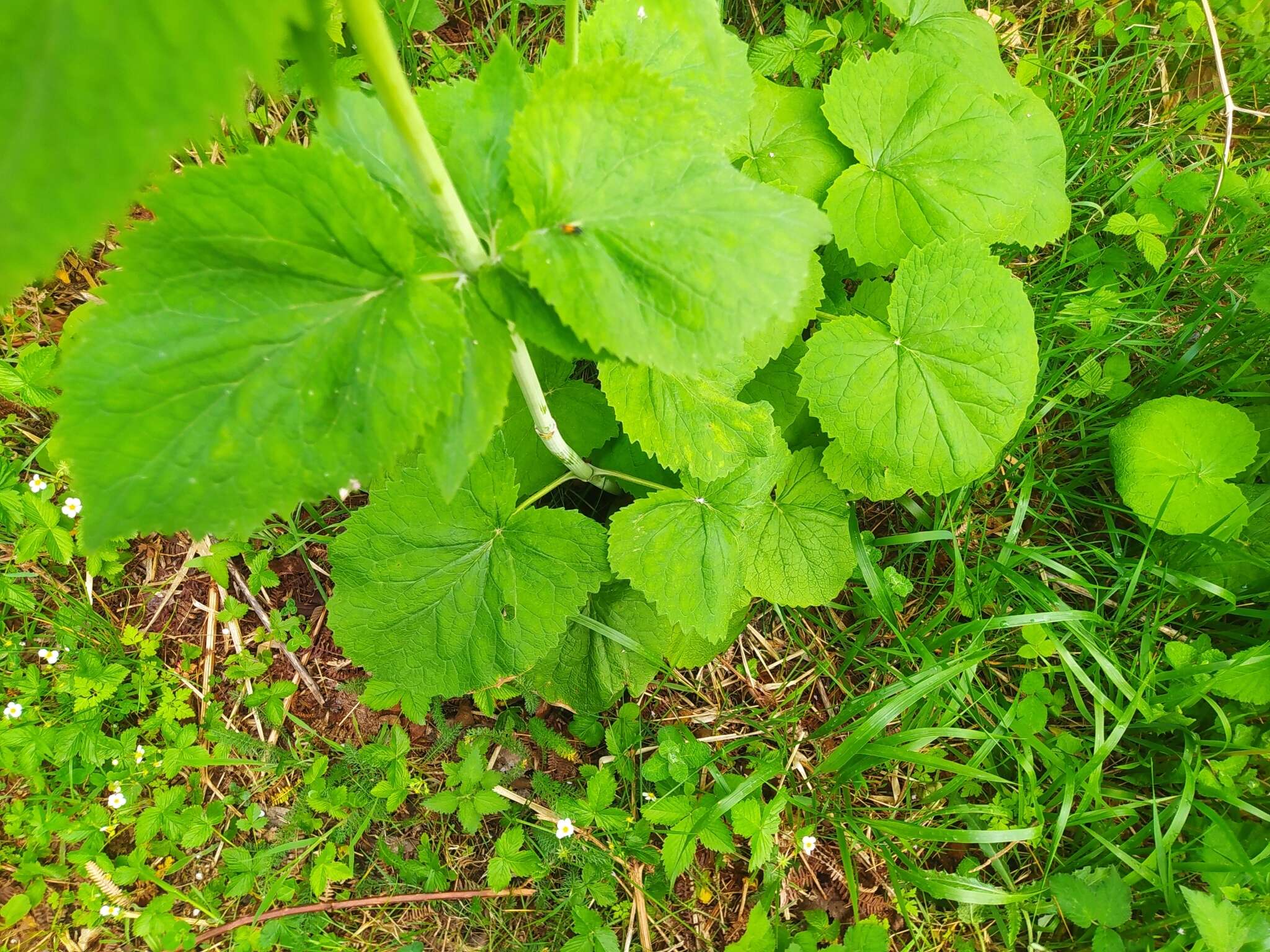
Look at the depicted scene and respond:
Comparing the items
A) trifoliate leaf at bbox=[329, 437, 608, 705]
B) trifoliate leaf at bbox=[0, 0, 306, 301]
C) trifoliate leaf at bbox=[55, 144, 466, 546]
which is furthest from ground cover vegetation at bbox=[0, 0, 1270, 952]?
trifoliate leaf at bbox=[0, 0, 306, 301]

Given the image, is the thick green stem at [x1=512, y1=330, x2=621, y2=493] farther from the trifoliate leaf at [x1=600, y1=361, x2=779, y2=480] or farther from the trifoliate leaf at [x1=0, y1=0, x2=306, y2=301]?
the trifoliate leaf at [x1=0, y1=0, x2=306, y2=301]

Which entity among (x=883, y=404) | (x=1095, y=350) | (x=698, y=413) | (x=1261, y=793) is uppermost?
(x=698, y=413)

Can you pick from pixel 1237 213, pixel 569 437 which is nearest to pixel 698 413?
pixel 569 437

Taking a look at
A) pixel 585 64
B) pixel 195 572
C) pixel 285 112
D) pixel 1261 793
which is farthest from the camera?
pixel 285 112

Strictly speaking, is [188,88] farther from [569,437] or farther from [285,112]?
[285,112]

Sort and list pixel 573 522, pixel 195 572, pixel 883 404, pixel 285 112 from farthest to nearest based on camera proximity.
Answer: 1. pixel 285 112
2. pixel 195 572
3. pixel 883 404
4. pixel 573 522

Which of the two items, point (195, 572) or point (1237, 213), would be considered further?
point (1237, 213)

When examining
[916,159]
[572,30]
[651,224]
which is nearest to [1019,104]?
[916,159]

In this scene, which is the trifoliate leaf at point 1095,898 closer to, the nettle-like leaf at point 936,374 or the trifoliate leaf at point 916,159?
the nettle-like leaf at point 936,374
